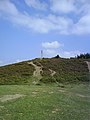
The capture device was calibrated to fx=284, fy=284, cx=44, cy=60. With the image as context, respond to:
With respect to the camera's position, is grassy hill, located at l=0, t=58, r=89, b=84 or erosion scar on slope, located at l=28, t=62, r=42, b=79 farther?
erosion scar on slope, located at l=28, t=62, r=42, b=79

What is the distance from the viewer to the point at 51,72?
60844mm

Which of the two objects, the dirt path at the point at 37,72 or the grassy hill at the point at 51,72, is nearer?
the grassy hill at the point at 51,72

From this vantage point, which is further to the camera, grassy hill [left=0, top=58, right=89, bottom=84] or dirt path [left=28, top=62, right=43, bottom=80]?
dirt path [left=28, top=62, right=43, bottom=80]

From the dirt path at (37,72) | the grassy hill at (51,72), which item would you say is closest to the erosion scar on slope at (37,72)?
the dirt path at (37,72)

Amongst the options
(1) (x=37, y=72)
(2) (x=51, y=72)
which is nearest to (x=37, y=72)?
(1) (x=37, y=72)

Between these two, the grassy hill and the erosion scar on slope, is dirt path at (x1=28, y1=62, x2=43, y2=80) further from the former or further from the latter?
the grassy hill

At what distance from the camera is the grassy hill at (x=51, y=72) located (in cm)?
5362

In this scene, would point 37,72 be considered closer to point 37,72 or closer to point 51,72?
point 37,72

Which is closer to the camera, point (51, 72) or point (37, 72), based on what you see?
point (37, 72)

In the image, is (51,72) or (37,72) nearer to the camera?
(37,72)

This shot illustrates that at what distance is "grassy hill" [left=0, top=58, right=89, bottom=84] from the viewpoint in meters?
53.6

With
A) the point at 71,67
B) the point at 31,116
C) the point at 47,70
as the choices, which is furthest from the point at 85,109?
the point at 71,67

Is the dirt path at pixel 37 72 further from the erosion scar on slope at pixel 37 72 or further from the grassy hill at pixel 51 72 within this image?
the grassy hill at pixel 51 72

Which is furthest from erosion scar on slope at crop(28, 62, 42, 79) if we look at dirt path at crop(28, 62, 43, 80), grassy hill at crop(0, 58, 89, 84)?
grassy hill at crop(0, 58, 89, 84)
